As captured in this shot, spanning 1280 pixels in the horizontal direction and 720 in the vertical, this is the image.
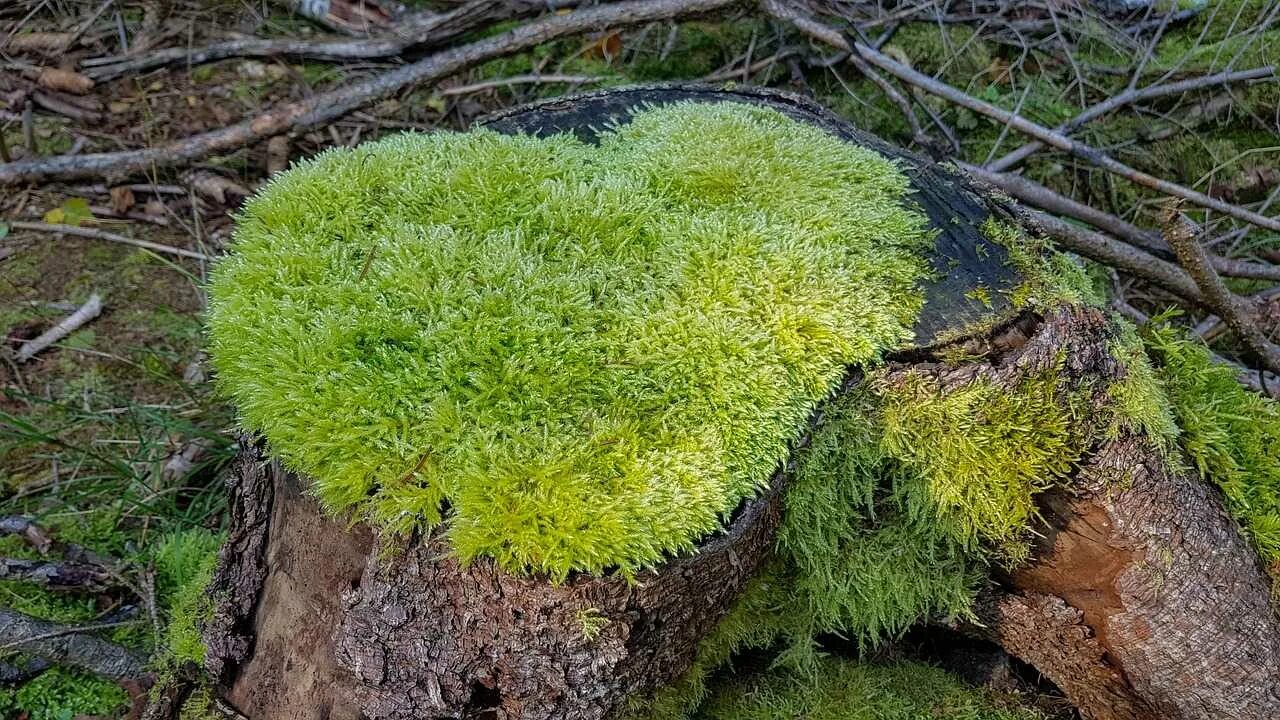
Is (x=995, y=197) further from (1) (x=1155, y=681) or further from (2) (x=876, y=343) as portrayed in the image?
(1) (x=1155, y=681)

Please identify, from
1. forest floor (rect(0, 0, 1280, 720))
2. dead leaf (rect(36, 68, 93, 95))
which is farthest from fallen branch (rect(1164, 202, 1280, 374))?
dead leaf (rect(36, 68, 93, 95))

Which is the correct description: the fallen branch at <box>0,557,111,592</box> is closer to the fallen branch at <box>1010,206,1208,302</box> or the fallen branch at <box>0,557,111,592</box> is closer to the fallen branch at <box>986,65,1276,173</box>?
the fallen branch at <box>1010,206,1208,302</box>

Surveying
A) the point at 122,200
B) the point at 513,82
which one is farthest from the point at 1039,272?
the point at 122,200

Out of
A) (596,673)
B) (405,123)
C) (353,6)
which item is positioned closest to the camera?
(596,673)

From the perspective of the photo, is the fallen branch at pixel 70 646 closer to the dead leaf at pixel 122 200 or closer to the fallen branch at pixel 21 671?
the fallen branch at pixel 21 671

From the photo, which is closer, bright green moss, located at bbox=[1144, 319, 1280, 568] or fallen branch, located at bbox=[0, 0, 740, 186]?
bright green moss, located at bbox=[1144, 319, 1280, 568]

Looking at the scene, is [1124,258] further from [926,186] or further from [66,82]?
[66,82]

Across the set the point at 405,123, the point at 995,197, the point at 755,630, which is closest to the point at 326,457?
the point at 755,630

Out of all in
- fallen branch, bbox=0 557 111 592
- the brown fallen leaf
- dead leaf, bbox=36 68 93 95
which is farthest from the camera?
the brown fallen leaf
